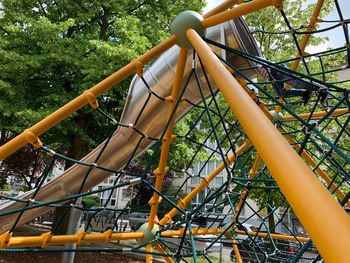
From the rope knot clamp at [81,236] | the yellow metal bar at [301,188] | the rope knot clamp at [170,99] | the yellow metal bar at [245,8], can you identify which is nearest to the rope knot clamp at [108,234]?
the rope knot clamp at [81,236]

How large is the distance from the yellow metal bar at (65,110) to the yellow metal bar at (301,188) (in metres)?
1.32

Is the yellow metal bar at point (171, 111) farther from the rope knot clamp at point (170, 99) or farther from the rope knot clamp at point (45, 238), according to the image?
the rope knot clamp at point (45, 238)

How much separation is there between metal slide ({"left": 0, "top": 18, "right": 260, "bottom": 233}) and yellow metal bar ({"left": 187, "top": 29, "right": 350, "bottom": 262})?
1.56 meters

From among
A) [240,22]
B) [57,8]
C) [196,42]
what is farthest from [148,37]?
[196,42]

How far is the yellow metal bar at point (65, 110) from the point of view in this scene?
2.22 metres

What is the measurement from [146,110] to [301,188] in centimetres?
234

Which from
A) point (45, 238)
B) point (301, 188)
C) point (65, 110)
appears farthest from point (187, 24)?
point (45, 238)

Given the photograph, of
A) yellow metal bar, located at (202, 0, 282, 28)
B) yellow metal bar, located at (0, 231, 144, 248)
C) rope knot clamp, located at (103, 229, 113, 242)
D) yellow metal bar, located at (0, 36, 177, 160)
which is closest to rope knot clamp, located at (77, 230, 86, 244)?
yellow metal bar, located at (0, 231, 144, 248)

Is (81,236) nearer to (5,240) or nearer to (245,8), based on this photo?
(5,240)

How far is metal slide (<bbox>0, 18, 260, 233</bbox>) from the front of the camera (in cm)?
276

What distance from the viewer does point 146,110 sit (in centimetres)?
313

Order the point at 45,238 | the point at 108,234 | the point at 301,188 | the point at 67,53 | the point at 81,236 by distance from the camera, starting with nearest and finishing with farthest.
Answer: the point at 301,188
the point at 45,238
the point at 81,236
the point at 108,234
the point at 67,53

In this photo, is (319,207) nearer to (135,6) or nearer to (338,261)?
(338,261)

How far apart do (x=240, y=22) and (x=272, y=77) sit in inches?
27.4
